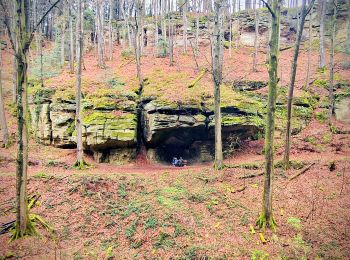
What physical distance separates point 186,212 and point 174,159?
692 centimetres

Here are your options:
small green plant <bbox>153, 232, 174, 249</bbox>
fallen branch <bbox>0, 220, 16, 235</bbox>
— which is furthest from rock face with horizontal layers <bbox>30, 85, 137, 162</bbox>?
small green plant <bbox>153, 232, 174, 249</bbox>

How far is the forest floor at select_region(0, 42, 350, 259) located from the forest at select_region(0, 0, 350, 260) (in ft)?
0.16

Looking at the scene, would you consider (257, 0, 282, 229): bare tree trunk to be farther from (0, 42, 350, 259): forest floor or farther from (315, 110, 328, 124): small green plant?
(315, 110, 328, 124): small green plant

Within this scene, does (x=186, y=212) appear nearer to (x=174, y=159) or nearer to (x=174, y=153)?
(x=174, y=159)

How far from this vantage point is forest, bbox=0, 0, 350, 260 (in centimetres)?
747

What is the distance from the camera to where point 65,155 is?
50.8ft

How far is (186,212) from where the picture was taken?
9.17m

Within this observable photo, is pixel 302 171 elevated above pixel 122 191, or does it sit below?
above

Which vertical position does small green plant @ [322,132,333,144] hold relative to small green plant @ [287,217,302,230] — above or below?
above

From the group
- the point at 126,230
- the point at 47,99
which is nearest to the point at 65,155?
the point at 47,99

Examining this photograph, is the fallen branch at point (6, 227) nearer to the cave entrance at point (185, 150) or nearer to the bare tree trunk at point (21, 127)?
the bare tree trunk at point (21, 127)

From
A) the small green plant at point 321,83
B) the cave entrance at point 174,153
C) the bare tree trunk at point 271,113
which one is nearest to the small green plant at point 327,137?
the small green plant at point 321,83

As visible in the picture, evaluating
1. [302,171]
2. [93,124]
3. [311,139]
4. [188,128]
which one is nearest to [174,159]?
[188,128]

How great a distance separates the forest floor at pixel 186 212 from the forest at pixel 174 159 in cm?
5
